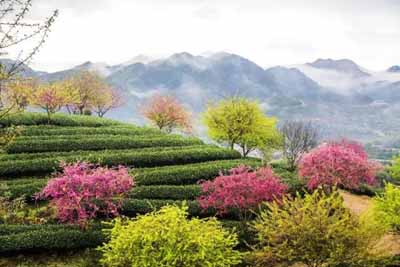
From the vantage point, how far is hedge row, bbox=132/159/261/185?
125ft

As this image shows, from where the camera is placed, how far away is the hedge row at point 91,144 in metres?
43.0

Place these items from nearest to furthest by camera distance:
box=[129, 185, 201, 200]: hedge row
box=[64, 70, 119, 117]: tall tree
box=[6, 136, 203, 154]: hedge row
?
1. box=[129, 185, 201, 200]: hedge row
2. box=[6, 136, 203, 154]: hedge row
3. box=[64, 70, 119, 117]: tall tree

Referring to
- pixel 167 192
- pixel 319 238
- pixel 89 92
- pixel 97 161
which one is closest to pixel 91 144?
pixel 97 161

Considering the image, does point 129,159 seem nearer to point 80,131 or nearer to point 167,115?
point 80,131

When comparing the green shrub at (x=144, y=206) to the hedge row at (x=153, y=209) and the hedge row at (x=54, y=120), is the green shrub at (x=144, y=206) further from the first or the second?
the hedge row at (x=54, y=120)

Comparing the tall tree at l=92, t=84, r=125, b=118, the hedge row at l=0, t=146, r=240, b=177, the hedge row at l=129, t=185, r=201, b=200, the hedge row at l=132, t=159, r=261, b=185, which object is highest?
the tall tree at l=92, t=84, r=125, b=118

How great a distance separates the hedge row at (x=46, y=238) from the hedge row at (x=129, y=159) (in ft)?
32.1

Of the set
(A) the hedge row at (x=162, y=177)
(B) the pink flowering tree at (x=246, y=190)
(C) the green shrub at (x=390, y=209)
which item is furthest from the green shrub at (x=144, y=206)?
(C) the green shrub at (x=390, y=209)

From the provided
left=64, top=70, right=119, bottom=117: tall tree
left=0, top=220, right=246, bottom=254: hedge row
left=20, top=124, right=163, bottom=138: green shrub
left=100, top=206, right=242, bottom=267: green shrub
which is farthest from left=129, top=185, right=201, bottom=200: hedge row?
left=64, top=70, right=119, bottom=117: tall tree

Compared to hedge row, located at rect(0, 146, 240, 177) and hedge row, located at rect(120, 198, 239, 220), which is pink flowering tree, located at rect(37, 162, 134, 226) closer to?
hedge row, located at rect(120, 198, 239, 220)

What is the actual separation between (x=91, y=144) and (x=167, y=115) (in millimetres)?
25928

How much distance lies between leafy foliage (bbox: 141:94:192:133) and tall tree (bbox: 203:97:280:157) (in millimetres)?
13266

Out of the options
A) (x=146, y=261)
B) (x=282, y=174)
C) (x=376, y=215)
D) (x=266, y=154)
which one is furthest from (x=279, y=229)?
(x=266, y=154)

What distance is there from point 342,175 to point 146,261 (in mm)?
17043
